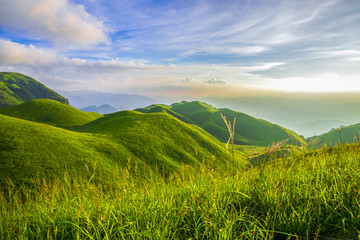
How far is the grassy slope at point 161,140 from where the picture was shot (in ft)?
154

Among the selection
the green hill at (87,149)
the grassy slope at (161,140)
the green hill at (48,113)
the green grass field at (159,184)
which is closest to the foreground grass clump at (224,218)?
the green grass field at (159,184)

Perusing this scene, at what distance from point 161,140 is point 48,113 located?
6689 centimetres

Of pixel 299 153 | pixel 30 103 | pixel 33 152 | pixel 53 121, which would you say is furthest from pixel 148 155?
pixel 30 103

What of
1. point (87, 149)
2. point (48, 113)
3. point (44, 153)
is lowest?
point (87, 149)

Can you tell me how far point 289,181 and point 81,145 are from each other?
132 ft

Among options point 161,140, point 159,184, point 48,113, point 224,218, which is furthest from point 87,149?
point 48,113

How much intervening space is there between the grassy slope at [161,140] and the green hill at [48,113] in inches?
1296

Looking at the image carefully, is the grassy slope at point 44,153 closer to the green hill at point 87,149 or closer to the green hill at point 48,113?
the green hill at point 87,149

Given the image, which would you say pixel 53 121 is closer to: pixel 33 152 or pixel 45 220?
pixel 33 152

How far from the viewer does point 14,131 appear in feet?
112

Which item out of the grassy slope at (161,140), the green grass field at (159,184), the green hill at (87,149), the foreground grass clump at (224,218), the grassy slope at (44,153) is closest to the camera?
the foreground grass clump at (224,218)

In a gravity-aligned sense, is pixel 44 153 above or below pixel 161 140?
below

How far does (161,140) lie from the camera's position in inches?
2213

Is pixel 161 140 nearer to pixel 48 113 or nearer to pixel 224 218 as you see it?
pixel 224 218
